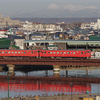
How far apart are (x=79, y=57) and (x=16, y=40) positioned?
45.0m

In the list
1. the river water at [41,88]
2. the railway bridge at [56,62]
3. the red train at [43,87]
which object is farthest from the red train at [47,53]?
the red train at [43,87]

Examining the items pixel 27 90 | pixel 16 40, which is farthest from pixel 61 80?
pixel 16 40

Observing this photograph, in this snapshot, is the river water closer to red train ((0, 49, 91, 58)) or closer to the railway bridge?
the railway bridge

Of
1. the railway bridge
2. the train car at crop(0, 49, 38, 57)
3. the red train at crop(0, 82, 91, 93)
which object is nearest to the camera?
the red train at crop(0, 82, 91, 93)

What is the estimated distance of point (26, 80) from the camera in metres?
66.4

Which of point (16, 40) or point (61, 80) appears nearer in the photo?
point (61, 80)

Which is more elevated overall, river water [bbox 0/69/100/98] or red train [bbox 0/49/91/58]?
red train [bbox 0/49/91/58]

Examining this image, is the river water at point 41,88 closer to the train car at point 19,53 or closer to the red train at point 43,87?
the red train at point 43,87

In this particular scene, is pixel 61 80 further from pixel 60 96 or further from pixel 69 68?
pixel 60 96

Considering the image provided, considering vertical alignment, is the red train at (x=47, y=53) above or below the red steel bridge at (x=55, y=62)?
above

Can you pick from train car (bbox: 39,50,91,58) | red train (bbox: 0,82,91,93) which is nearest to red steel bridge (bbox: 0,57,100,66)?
train car (bbox: 39,50,91,58)

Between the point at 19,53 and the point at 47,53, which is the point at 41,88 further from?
the point at 19,53

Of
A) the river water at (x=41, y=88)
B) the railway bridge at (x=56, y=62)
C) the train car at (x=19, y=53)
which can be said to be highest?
the train car at (x=19, y=53)

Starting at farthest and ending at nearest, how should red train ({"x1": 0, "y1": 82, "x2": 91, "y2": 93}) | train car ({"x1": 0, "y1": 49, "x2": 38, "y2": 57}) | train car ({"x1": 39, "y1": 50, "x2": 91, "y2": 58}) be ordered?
train car ({"x1": 0, "y1": 49, "x2": 38, "y2": 57}) → train car ({"x1": 39, "y1": 50, "x2": 91, "y2": 58}) → red train ({"x1": 0, "y1": 82, "x2": 91, "y2": 93})
